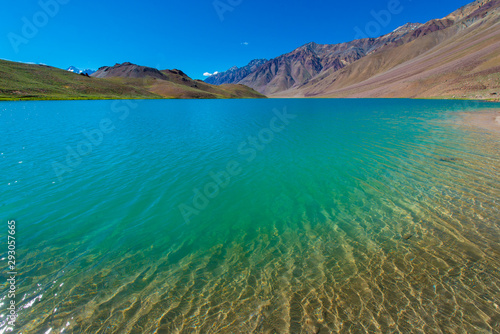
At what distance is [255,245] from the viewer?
867 cm

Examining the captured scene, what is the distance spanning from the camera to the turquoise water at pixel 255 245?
19.1ft

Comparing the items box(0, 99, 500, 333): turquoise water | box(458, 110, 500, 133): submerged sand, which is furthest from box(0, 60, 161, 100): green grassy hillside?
box(458, 110, 500, 133): submerged sand

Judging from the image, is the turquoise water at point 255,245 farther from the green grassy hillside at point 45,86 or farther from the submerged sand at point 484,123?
the green grassy hillside at point 45,86

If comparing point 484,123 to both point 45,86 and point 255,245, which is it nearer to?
point 255,245

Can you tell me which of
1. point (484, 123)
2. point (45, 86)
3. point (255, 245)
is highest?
point (45, 86)

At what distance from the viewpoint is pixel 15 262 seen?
25.2ft

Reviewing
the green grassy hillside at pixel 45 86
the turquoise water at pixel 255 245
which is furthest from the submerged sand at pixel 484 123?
the green grassy hillside at pixel 45 86

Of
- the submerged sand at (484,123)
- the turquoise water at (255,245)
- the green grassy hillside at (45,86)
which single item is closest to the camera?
the turquoise water at (255,245)

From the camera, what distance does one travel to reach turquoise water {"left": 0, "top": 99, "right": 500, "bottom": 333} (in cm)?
581

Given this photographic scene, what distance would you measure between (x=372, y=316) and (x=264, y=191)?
8.46 metres

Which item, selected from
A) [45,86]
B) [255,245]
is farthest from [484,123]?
[45,86]

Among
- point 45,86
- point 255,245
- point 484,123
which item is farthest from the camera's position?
point 45,86

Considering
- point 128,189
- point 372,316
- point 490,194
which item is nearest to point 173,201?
point 128,189

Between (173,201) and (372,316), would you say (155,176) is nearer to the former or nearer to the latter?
(173,201)
